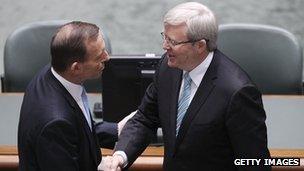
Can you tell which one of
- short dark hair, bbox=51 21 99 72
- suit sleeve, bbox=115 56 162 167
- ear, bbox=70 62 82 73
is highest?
short dark hair, bbox=51 21 99 72

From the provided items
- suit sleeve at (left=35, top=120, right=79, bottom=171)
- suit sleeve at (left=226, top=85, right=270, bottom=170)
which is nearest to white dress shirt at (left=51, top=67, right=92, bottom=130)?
suit sleeve at (left=35, top=120, right=79, bottom=171)

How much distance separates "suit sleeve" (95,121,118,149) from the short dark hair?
577 mm

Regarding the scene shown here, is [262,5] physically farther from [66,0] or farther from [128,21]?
[66,0]

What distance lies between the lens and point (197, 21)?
2131 millimetres

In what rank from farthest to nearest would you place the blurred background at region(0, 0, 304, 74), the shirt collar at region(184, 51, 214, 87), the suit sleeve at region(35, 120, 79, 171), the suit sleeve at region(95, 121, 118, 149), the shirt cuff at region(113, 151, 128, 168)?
the blurred background at region(0, 0, 304, 74), the suit sleeve at region(95, 121, 118, 149), the shirt cuff at region(113, 151, 128, 168), the shirt collar at region(184, 51, 214, 87), the suit sleeve at region(35, 120, 79, 171)

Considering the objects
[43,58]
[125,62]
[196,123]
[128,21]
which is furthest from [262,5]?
[196,123]

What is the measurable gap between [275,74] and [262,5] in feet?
4.19

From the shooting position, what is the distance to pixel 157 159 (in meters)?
2.61

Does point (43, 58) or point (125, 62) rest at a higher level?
point (125, 62)

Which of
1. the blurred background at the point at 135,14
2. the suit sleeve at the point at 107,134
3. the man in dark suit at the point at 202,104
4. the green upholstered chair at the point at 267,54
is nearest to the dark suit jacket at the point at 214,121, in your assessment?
the man in dark suit at the point at 202,104

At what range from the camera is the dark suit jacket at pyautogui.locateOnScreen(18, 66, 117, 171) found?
1907 mm

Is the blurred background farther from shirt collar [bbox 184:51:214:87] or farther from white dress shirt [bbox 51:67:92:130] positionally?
white dress shirt [bbox 51:67:92:130]

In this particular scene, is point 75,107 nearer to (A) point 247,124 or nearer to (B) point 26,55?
(A) point 247,124

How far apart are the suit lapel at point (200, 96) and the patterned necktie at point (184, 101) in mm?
68
